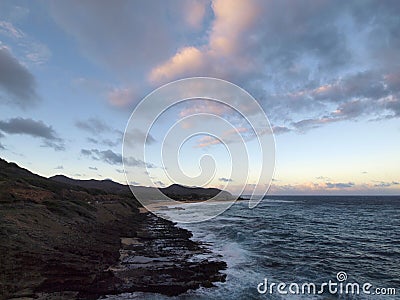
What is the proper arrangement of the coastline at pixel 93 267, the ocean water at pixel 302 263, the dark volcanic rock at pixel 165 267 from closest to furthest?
the coastline at pixel 93 267
the dark volcanic rock at pixel 165 267
the ocean water at pixel 302 263

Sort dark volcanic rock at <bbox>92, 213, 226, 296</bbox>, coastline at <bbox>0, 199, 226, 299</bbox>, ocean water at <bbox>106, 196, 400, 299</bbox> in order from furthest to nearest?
ocean water at <bbox>106, 196, 400, 299</bbox>
dark volcanic rock at <bbox>92, 213, 226, 296</bbox>
coastline at <bbox>0, 199, 226, 299</bbox>

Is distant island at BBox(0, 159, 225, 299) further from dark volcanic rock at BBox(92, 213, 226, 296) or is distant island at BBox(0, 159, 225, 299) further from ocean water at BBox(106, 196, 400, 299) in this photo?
ocean water at BBox(106, 196, 400, 299)

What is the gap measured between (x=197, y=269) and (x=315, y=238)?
2249 centimetres

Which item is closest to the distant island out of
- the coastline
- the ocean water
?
the coastline

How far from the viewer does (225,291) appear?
16250 millimetres

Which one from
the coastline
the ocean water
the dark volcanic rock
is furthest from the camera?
the ocean water

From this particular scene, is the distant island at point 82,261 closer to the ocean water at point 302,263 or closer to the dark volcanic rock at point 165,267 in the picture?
the dark volcanic rock at point 165,267

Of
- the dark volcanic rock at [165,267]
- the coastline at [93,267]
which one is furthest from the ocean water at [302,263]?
the coastline at [93,267]

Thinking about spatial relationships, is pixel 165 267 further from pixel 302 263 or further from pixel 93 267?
pixel 302 263

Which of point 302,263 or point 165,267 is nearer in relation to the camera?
point 165,267

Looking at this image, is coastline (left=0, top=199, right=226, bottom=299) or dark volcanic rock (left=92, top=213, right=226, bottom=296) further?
dark volcanic rock (left=92, top=213, right=226, bottom=296)

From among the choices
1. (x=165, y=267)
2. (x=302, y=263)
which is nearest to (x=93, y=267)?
(x=165, y=267)

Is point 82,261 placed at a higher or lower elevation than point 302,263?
higher

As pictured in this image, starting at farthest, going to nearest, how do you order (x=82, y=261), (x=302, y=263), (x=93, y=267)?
(x=302, y=263) < (x=82, y=261) < (x=93, y=267)
